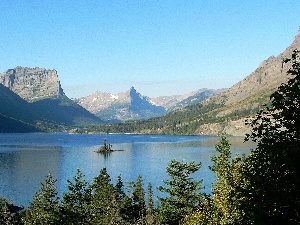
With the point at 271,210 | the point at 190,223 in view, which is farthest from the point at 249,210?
the point at 190,223

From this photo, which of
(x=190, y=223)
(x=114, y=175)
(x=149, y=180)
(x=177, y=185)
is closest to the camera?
(x=190, y=223)

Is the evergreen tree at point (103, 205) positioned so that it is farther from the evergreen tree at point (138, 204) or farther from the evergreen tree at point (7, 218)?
the evergreen tree at point (7, 218)

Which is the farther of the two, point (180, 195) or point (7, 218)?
point (7, 218)

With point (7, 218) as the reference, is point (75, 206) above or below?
above

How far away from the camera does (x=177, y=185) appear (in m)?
59.0

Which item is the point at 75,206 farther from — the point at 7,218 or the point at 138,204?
the point at 138,204

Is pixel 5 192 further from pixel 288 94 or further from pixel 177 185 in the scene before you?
pixel 288 94

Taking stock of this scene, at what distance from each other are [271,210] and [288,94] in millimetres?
5692

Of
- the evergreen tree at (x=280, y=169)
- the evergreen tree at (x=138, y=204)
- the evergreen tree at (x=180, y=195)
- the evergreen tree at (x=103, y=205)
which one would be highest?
the evergreen tree at (x=280, y=169)

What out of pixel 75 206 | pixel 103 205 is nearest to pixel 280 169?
pixel 75 206

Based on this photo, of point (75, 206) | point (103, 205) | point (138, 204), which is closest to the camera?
point (75, 206)

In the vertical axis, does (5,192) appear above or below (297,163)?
below

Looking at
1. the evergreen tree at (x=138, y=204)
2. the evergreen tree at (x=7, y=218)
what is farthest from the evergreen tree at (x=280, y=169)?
the evergreen tree at (x=138, y=204)

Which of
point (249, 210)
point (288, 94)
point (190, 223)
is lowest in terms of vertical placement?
point (190, 223)
